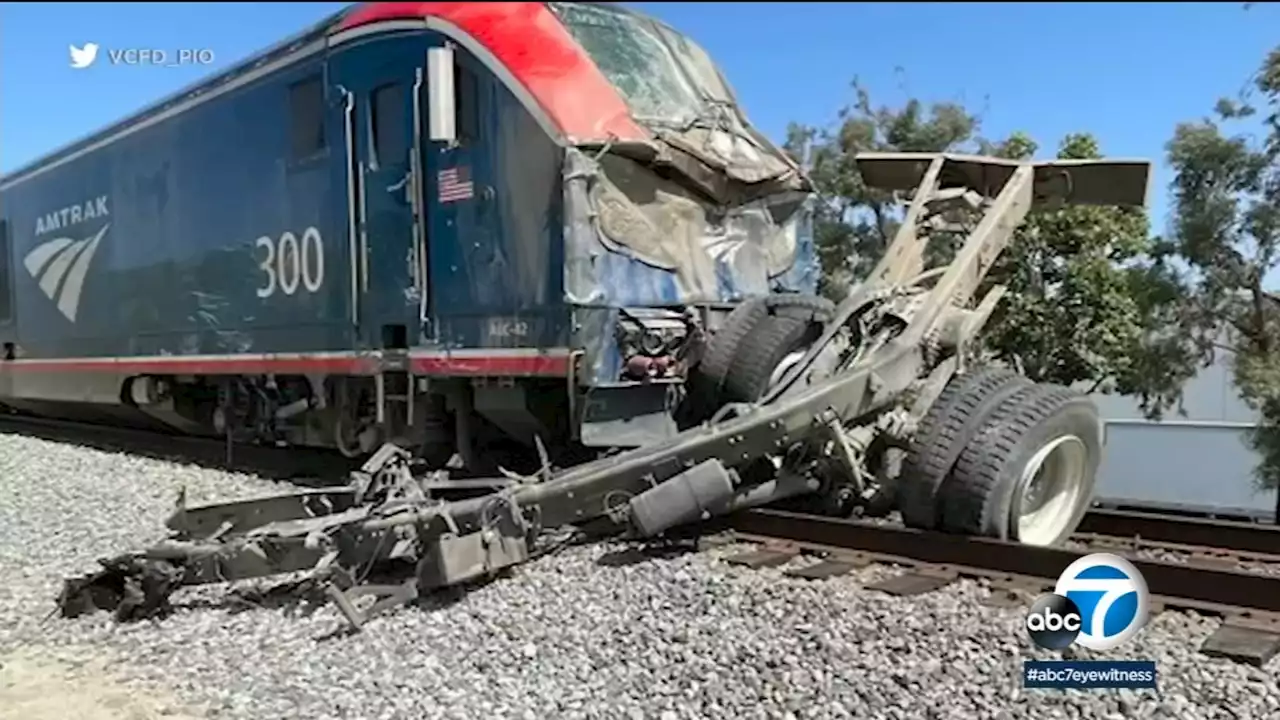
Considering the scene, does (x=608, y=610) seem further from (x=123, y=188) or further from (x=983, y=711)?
(x=123, y=188)

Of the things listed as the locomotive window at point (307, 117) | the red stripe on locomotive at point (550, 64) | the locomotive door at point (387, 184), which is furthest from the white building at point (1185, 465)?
the locomotive window at point (307, 117)

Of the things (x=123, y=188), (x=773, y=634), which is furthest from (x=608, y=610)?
(x=123, y=188)

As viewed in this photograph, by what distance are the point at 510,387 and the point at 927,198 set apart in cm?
257

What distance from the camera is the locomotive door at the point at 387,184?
7723 mm

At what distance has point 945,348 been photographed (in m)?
5.95

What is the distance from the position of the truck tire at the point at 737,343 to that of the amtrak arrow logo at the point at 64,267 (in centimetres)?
780

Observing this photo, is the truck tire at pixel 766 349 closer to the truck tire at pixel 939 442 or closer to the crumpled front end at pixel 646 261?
the crumpled front end at pixel 646 261

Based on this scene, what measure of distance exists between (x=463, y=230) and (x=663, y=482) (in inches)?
105

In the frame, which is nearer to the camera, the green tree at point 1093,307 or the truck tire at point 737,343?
the truck tire at point 737,343

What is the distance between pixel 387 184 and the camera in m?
7.97

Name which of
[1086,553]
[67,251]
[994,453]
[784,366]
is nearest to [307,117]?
[784,366]

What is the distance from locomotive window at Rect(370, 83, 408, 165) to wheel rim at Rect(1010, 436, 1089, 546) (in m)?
4.35

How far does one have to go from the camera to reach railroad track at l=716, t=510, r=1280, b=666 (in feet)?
14.3

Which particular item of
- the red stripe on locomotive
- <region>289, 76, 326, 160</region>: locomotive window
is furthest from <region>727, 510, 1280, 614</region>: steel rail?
<region>289, 76, 326, 160</region>: locomotive window
